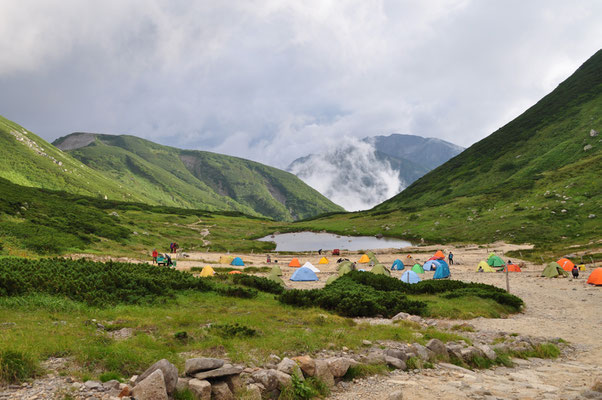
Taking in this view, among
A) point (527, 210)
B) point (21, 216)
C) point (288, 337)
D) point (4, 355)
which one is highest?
point (527, 210)

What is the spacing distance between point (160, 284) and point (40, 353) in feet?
46.6

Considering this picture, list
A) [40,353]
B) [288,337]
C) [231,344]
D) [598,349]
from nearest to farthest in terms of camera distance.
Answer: [40,353], [231,344], [288,337], [598,349]

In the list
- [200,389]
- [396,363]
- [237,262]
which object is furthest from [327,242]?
[200,389]

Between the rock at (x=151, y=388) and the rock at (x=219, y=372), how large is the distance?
129cm

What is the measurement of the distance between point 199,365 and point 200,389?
3.17 ft

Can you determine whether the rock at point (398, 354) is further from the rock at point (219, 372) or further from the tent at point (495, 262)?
the tent at point (495, 262)

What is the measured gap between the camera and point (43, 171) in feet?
538

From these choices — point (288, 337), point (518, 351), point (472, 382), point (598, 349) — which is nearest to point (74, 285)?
point (288, 337)

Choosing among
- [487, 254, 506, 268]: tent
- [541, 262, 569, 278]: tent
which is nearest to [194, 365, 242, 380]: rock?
[541, 262, 569, 278]: tent

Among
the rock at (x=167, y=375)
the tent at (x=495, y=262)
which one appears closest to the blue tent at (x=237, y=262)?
the tent at (x=495, y=262)

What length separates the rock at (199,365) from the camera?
377 inches

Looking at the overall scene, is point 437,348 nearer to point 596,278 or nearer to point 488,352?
point 488,352

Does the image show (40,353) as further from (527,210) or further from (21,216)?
(527,210)

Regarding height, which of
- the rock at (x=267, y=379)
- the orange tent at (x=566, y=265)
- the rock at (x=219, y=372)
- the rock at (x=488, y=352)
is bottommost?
the rock at (x=488, y=352)
